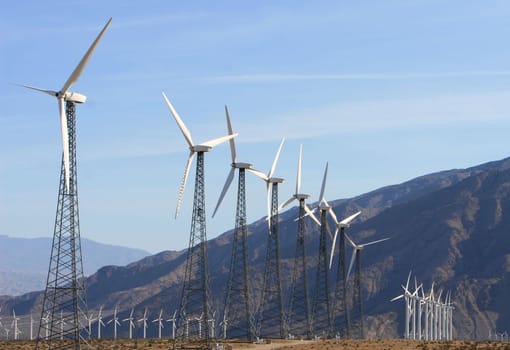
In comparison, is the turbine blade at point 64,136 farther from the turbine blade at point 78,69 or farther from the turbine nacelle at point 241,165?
the turbine nacelle at point 241,165

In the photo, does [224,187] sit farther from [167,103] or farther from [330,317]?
[330,317]

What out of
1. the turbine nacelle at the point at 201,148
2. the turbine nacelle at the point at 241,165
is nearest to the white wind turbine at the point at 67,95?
the turbine nacelle at the point at 201,148

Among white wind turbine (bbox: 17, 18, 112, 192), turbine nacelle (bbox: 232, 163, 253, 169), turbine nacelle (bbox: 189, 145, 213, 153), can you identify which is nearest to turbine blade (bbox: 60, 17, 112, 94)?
white wind turbine (bbox: 17, 18, 112, 192)

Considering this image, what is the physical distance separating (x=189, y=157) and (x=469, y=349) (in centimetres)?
3244

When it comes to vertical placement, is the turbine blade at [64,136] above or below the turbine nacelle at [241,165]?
below

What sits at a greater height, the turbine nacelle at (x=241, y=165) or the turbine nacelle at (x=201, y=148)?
the turbine nacelle at (x=241, y=165)

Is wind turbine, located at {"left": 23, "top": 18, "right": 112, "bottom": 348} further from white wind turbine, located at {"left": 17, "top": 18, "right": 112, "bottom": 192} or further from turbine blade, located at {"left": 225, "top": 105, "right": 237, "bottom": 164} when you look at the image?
turbine blade, located at {"left": 225, "top": 105, "right": 237, "bottom": 164}

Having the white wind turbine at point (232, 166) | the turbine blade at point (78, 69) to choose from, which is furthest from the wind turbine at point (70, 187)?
the white wind turbine at point (232, 166)

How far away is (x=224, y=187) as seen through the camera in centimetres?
9456

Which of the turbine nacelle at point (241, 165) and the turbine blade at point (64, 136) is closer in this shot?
the turbine blade at point (64, 136)

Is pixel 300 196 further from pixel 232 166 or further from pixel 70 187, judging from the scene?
pixel 70 187

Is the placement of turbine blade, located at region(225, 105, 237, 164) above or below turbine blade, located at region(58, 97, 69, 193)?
above

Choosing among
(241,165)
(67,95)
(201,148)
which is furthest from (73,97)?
(241,165)

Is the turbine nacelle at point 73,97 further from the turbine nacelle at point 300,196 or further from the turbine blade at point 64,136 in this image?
the turbine nacelle at point 300,196
